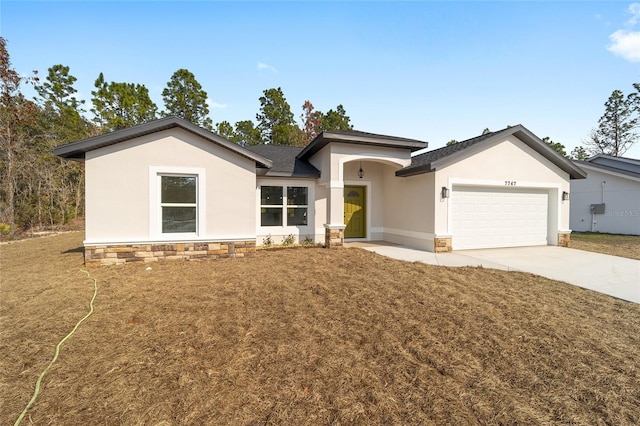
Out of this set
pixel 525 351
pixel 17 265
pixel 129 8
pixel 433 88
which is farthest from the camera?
pixel 433 88

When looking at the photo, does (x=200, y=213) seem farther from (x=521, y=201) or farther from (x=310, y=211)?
(x=521, y=201)

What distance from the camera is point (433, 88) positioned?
39.0 ft

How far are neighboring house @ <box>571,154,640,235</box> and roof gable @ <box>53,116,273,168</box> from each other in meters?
19.4

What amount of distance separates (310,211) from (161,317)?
25.0 feet

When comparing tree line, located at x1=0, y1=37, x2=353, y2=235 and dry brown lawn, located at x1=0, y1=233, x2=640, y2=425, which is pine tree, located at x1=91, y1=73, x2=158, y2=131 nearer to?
tree line, located at x1=0, y1=37, x2=353, y2=235

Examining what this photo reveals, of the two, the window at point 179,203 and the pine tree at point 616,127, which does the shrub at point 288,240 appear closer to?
the window at point 179,203

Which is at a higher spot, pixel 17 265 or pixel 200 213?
pixel 200 213

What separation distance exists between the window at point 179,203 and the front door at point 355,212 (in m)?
6.19

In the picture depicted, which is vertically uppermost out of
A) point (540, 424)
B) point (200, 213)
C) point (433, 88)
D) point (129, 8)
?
point (129, 8)

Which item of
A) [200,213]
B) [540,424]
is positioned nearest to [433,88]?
[200,213]

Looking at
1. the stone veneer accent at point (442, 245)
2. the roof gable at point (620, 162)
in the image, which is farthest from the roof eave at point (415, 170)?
the roof gable at point (620, 162)

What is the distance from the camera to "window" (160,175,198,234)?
7.89 metres

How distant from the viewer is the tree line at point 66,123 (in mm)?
13492

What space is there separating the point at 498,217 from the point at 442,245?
293 centimetres
